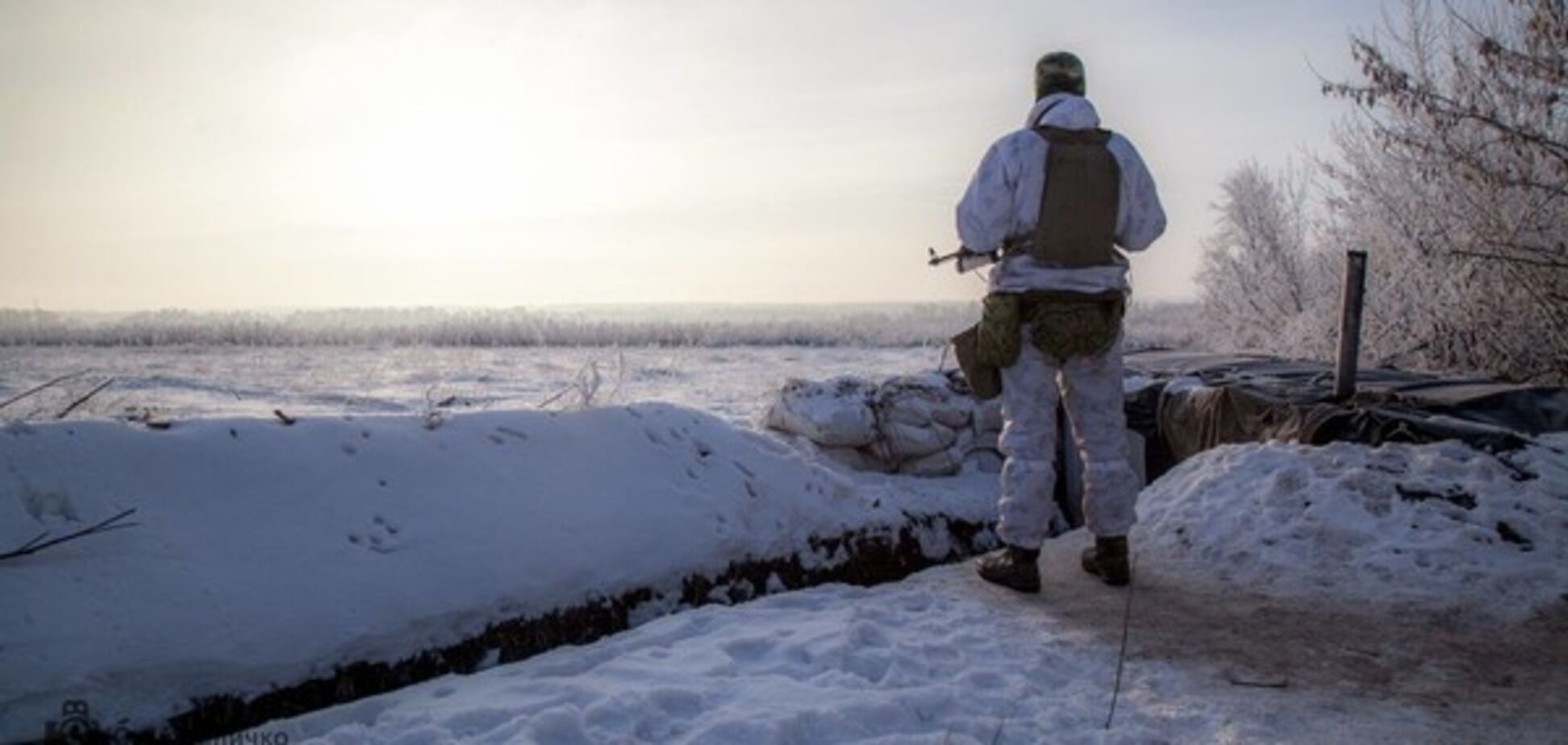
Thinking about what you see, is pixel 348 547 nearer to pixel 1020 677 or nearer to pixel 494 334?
pixel 1020 677

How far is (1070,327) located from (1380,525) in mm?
1964

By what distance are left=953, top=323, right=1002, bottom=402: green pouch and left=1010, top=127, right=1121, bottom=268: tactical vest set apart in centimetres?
55

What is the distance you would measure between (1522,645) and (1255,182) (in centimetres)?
2665

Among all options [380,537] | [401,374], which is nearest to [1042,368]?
[380,537]

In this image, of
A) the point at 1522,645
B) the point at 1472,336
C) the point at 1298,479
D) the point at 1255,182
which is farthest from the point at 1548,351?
the point at 1255,182

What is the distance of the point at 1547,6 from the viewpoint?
6.54 meters

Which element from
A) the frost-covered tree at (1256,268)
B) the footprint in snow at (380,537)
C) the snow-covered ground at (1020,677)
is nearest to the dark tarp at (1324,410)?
the snow-covered ground at (1020,677)

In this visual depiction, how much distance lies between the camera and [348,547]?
3.38 meters

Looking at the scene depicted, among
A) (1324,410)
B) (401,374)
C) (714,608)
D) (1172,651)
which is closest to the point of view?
(1172,651)

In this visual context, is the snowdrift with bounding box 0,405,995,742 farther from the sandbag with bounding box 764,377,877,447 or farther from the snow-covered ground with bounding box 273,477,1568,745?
the sandbag with bounding box 764,377,877,447

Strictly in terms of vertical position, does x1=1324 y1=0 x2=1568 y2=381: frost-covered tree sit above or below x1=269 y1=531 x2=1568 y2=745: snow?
above

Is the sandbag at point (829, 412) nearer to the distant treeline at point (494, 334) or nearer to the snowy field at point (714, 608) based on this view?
the snowy field at point (714, 608)

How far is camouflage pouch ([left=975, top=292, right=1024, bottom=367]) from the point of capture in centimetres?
449

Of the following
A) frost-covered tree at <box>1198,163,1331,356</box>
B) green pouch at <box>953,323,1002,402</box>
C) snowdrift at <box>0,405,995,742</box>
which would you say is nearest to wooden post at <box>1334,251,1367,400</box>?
green pouch at <box>953,323,1002,402</box>
